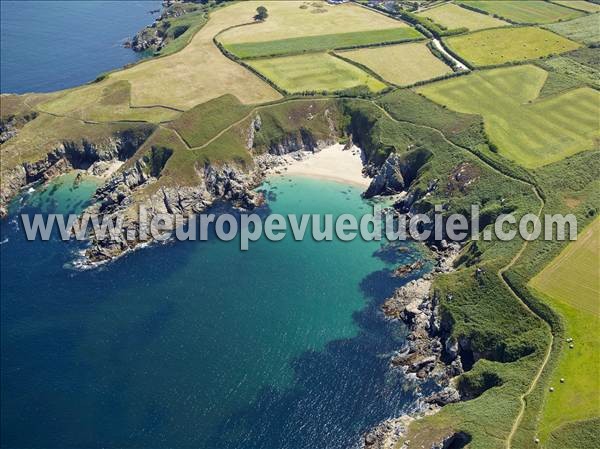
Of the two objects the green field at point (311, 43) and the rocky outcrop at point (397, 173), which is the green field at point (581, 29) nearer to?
the green field at point (311, 43)

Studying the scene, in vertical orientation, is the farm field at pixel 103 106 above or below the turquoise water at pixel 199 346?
above

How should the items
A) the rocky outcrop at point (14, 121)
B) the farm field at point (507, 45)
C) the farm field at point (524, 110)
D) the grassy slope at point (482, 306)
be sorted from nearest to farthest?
the grassy slope at point (482, 306), the farm field at point (524, 110), the rocky outcrop at point (14, 121), the farm field at point (507, 45)

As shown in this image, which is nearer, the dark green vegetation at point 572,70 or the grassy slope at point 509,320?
the grassy slope at point 509,320

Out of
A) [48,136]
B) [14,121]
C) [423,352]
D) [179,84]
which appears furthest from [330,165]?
[14,121]

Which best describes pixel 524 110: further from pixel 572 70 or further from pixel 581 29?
pixel 581 29

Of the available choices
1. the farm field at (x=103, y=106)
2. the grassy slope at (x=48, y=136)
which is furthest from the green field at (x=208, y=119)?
the grassy slope at (x=48, y=136)

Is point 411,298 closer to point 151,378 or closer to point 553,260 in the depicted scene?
point 553,260

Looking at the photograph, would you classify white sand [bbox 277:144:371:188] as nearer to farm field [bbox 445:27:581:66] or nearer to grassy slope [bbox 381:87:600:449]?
grassy slope [bbox 381:87:600:449]

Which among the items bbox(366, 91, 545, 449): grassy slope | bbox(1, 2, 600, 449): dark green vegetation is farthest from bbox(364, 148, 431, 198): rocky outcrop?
bbox(366, 91, 545, 449): grassy slope
